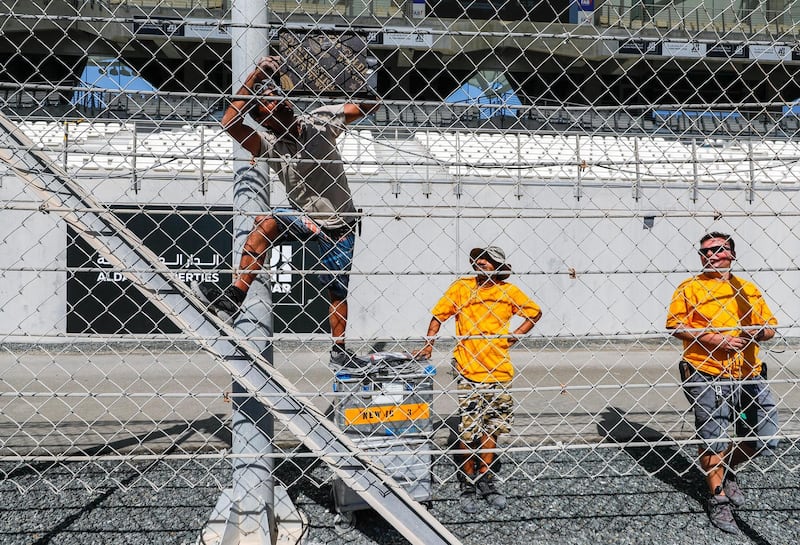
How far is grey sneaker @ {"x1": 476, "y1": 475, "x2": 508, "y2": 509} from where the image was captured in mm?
3201

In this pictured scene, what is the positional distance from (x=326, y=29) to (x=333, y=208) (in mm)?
1036

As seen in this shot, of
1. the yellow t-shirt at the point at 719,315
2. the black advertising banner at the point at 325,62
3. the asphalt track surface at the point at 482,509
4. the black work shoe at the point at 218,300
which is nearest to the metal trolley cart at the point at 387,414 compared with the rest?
the asphalt track surface at the point at 482,509

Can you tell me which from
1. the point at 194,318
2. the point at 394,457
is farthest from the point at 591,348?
the point at 194,318

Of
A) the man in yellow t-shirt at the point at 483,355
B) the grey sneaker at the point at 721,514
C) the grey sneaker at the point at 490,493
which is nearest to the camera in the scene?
the grey sneaker at the point at 721,514

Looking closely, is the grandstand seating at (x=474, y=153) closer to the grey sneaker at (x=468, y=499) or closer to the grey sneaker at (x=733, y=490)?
the grey sneaker at (x=733, y=490)

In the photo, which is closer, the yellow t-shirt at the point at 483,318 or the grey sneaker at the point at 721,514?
the grey sneaker at the point at 721,514

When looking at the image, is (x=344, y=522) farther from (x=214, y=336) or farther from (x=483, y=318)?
(x=483, y=318)

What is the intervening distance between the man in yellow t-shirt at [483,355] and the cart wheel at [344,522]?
25.9 inches

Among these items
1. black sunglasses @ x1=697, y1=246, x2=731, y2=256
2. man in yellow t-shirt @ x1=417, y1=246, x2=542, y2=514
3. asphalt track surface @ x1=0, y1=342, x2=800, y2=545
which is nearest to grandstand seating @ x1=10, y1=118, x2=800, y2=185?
black sunglasses @ x1=697, y1=246, x2=731, y2=256

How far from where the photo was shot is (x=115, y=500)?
315 centimetres

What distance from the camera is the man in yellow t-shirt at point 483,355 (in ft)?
11.0

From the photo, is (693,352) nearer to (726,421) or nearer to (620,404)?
(726,421)

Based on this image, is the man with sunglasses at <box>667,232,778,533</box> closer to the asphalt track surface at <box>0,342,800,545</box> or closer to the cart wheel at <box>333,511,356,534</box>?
the asphalt track surface at <box>0,342,800,545</box>

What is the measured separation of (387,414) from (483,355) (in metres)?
0.82
